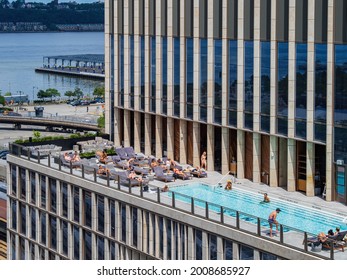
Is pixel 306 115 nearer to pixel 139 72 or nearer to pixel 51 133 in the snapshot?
pixel 139 72

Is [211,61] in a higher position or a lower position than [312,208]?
higher

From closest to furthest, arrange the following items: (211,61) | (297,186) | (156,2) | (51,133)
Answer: (297,186) → (211,61) → (156,2) → (51,133)

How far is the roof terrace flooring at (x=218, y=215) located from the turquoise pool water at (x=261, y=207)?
15 cm

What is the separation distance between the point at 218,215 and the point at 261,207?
338cm

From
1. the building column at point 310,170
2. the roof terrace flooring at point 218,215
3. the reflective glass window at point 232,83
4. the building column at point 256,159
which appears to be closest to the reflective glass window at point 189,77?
the reflective glass window at point 232,83

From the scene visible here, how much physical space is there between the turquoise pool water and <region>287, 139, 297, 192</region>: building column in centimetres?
173

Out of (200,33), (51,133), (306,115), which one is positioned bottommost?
(51,133)

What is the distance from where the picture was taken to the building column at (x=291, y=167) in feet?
151

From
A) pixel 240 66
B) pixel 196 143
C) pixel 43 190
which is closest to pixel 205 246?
pixel 240 66

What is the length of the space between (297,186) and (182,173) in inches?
228

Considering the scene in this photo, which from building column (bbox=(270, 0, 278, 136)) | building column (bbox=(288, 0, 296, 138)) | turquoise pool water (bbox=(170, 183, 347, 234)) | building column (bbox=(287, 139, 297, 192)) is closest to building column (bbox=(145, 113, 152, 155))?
turquoise pool water (bbox=(170, 183, 347, 234))
